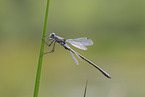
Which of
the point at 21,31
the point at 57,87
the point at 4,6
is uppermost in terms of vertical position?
the point at 4,6

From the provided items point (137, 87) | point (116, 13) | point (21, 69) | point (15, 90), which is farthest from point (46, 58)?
point (116, 13)

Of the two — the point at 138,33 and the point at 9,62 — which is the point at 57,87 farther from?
the point at 138,33

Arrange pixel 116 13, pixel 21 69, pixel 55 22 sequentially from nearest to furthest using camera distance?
pixel 21 69 < pixel 55 22 < pixel 116 13

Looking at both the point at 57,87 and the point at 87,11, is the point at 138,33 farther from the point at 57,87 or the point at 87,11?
the point at 57,87

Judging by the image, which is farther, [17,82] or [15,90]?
[17,82]

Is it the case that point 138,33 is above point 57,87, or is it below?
above

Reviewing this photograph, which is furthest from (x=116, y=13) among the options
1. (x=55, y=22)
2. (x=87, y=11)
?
(x=55, y=22)

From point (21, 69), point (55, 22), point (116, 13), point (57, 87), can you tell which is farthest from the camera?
point (116, 13)
